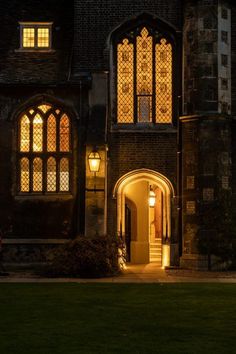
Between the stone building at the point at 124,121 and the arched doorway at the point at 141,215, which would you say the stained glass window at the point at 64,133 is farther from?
the arched doorway at the point at 141,215

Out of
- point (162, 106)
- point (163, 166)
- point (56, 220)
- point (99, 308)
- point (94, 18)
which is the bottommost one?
point (99, 308)

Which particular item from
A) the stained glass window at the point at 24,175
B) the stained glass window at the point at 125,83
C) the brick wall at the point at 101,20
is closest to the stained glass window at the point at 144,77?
the stained glass window at the point at 125,83

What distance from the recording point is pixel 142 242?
28.9 metres

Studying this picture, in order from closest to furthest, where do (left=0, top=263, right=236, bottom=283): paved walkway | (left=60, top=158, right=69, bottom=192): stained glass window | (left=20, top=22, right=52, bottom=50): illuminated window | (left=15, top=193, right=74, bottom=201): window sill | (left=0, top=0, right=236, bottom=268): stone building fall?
(left=0, top=263, right=236, bottom=283): paved walkway
(left=0, top=0, right=236, bottom=268): stone building
(left=15, top=193, right=74, bottom=201): window sill
(left=60, top=158, right=69, bottom=192): stained glass window
(left=20, top=22, right=52, bottom=50): illuminated window

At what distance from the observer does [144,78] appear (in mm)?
25688

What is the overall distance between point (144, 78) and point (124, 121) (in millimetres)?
1578

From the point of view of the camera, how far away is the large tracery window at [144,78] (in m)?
25.7

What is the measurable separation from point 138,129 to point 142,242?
527cm

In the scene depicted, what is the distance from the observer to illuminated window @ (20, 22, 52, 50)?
26.8m

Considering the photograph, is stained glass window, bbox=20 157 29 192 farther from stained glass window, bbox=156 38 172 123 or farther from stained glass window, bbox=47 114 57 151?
stained glass window, bbox=156 38 172 123

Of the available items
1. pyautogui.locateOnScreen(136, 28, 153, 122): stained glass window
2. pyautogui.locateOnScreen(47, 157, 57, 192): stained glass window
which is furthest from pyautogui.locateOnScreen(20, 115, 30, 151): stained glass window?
pyautogui.locateOnScreen(136, 28, 153, 122): stained glass window

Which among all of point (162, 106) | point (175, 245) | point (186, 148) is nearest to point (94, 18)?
point (162, 106)

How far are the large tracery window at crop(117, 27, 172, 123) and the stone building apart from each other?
33 millimetres

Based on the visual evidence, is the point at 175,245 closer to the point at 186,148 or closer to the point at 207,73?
the point at 186,148
